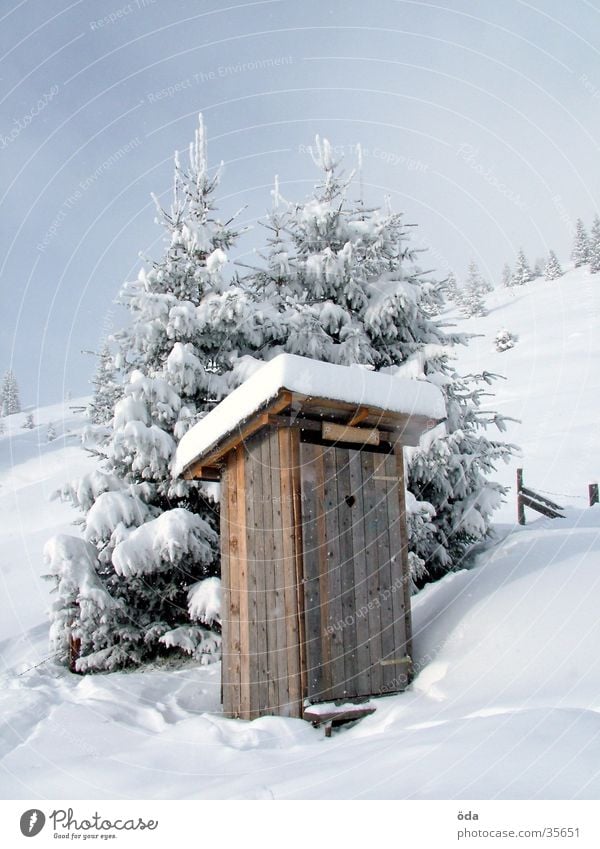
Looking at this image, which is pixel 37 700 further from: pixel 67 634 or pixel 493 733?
pixel 493 733

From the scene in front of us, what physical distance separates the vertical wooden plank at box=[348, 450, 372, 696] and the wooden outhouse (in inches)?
0.4

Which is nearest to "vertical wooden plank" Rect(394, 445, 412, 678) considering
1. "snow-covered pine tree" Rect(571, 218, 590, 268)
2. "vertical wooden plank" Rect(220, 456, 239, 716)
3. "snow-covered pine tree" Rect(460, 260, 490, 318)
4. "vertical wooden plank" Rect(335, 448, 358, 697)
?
"vertical wooden plank" Rect(335, 448, 358, 697)

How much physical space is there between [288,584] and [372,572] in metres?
0.96

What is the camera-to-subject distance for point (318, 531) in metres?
6.27

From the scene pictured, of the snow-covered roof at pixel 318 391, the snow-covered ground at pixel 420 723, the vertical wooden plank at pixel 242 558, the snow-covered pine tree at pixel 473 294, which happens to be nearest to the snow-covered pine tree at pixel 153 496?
the snow-covered ground at pixel 420 723

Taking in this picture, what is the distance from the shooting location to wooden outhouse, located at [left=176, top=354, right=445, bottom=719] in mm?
6020

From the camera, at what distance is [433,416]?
6688mm

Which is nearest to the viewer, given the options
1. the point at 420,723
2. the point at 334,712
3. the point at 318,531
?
the point at 420,723

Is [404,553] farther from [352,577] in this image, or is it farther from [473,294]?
[473,294]

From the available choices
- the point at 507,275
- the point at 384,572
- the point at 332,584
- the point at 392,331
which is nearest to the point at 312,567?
the point at 332,584

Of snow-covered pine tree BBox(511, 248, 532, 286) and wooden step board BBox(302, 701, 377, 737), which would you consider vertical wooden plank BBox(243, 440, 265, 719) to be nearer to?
wooden step board BBox(302, 701, 377, 737)

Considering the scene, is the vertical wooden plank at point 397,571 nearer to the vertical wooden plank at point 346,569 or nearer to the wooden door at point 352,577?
the wooden door at point 352,577

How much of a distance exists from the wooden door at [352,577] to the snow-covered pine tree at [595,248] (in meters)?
68.9
